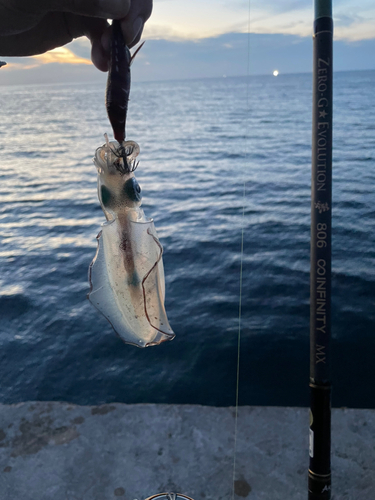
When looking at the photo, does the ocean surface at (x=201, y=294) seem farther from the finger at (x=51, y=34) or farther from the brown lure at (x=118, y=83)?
the brown lure at (x=118, y=83)

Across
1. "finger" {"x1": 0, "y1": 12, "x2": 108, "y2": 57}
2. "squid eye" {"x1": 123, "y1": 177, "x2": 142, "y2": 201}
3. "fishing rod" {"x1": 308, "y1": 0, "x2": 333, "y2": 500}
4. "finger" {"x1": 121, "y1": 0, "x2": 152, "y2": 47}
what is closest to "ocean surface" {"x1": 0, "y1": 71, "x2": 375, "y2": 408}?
"fishing rod" {"x1": 308, "y1": 0, "x2": 333, "y2": 500}

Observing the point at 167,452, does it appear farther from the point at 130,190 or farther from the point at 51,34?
the point at 51,34

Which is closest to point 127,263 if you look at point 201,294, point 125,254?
point 125,254

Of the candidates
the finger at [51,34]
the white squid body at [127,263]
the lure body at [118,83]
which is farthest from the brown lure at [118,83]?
the finger at [51,34]

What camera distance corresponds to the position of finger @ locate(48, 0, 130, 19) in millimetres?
1600

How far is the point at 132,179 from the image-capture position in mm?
1820

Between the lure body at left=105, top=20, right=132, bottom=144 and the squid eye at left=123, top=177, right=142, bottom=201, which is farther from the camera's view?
the squid eye at left=123, top=177, right=142, bottom=201

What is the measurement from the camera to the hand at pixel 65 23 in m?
1.65

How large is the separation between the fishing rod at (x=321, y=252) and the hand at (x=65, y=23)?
0.89 meters

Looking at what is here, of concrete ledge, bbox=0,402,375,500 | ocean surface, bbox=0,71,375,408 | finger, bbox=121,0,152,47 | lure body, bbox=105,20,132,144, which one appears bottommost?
ocean surface, bbox=0,71,375,408

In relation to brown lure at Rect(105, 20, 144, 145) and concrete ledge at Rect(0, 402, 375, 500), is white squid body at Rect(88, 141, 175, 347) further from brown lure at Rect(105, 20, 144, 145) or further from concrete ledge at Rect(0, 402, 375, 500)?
concrete ledge at Rect(0, 402, 375, 500)

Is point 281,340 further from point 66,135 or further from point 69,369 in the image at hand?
point 66,135

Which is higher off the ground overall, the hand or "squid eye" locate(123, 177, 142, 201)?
the hand

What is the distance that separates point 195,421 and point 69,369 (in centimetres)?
325
